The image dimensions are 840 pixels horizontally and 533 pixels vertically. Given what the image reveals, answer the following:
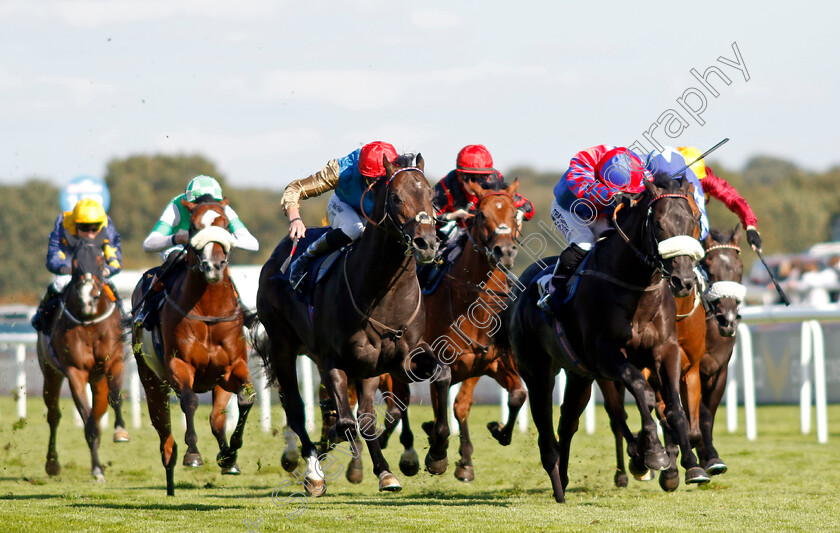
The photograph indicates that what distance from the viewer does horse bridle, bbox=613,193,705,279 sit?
18.5 ft

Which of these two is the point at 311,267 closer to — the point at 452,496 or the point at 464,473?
the point at 452,496

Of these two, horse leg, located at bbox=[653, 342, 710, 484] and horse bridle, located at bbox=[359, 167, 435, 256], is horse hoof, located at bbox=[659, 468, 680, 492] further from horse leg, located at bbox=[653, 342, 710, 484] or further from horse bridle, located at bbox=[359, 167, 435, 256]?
horse bridle, located at bbox=[359, 167, 435, 256]

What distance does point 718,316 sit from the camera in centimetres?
697

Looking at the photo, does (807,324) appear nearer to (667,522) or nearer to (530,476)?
(530,476)

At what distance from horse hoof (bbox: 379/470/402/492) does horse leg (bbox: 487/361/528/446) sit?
1892 mm

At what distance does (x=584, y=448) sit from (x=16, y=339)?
7.36 metres

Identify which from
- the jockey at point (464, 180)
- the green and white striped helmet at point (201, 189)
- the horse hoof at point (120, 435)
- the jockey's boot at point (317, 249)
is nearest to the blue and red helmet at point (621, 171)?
the jockey at point (464, 180)

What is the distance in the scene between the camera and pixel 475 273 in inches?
305

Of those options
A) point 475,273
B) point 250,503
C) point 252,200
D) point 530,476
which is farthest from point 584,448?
point 252,200

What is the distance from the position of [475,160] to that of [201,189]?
1.90 m

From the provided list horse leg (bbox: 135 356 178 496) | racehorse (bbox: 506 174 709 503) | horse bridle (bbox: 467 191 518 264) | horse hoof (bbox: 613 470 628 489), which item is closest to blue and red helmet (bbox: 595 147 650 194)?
racehorse (bbox: 506 174 709 503)

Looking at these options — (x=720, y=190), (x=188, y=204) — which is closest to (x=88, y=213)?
(x=188, y=204)

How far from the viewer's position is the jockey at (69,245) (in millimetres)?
9695

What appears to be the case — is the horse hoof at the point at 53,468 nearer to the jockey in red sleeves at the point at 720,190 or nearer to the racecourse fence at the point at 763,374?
the racecourse fence at the point at 763,374
